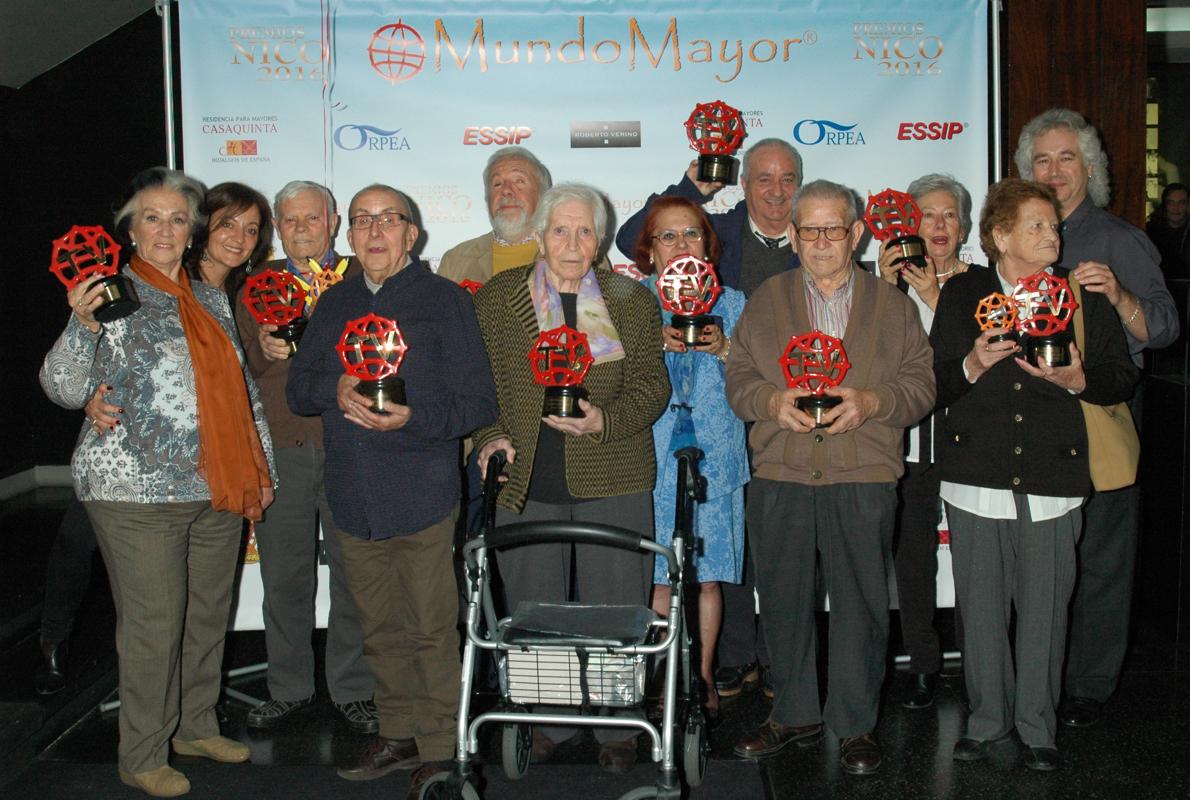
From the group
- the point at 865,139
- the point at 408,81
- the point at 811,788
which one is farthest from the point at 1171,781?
the point at 408,81

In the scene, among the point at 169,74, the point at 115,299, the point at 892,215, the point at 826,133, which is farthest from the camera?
the point at 826,133

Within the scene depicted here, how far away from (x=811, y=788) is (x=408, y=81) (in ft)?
10.9

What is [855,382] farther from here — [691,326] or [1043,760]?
[1043,760]

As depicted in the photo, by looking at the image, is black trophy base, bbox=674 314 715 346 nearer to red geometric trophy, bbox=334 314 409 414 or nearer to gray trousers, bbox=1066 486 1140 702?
red geometric trophy, bbox=334 314 409 414

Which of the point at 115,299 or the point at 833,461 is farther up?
the point at 115,299

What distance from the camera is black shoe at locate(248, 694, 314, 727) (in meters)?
4.00

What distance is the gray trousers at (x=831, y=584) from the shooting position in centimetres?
340

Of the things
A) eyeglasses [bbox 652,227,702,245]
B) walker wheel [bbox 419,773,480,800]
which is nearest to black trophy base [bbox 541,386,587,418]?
eyeglasses [bbox 652,227,702,245]

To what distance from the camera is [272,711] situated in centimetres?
404

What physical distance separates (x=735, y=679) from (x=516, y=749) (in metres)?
1.23

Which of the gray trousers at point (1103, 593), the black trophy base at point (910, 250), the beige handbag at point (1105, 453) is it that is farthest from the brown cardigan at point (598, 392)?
the gray trousers at point (1103, 593)

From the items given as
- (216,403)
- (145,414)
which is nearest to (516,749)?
(216,403)

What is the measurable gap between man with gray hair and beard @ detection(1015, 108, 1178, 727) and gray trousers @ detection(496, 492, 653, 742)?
1.66 meters

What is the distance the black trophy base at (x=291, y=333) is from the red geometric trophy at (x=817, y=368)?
1638mm
